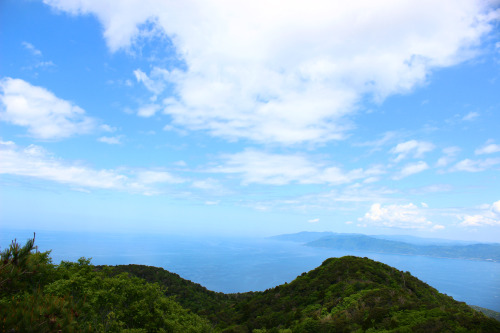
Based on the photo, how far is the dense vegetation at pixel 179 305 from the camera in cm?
798

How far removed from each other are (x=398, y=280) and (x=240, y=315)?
2385 centimetres

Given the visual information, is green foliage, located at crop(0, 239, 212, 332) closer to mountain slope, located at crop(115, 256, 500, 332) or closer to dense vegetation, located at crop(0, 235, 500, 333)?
dense vegetation, located at crop(0, 235, 500, 333)

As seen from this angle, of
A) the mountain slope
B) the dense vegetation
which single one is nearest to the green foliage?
the dense vegetation

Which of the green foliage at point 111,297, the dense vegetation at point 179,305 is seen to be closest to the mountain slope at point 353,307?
the dense vegetation at point 179,305

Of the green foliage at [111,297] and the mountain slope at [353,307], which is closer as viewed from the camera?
the green foliage at [111,297]

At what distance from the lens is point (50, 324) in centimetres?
672

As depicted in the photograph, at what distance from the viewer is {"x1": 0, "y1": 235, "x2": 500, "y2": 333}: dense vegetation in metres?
7.98

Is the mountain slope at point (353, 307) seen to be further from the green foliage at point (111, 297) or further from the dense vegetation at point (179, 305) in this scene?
the green foliage at point (111, 297)

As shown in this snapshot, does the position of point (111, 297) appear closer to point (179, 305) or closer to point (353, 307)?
point (179, 305)

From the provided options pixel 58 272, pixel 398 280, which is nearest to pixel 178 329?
pixel 58 272

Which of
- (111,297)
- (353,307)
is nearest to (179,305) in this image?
(111,297)

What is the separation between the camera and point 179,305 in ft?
72.4

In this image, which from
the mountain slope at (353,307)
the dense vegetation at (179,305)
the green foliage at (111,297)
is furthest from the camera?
the mountain slope at (353,307)

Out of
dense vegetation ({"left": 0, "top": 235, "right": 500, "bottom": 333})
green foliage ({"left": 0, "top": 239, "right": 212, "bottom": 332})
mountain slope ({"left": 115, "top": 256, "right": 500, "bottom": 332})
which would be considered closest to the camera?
dense vegetation ({"left": 0, "top": 235, "right": 500, "bottom": 333})
